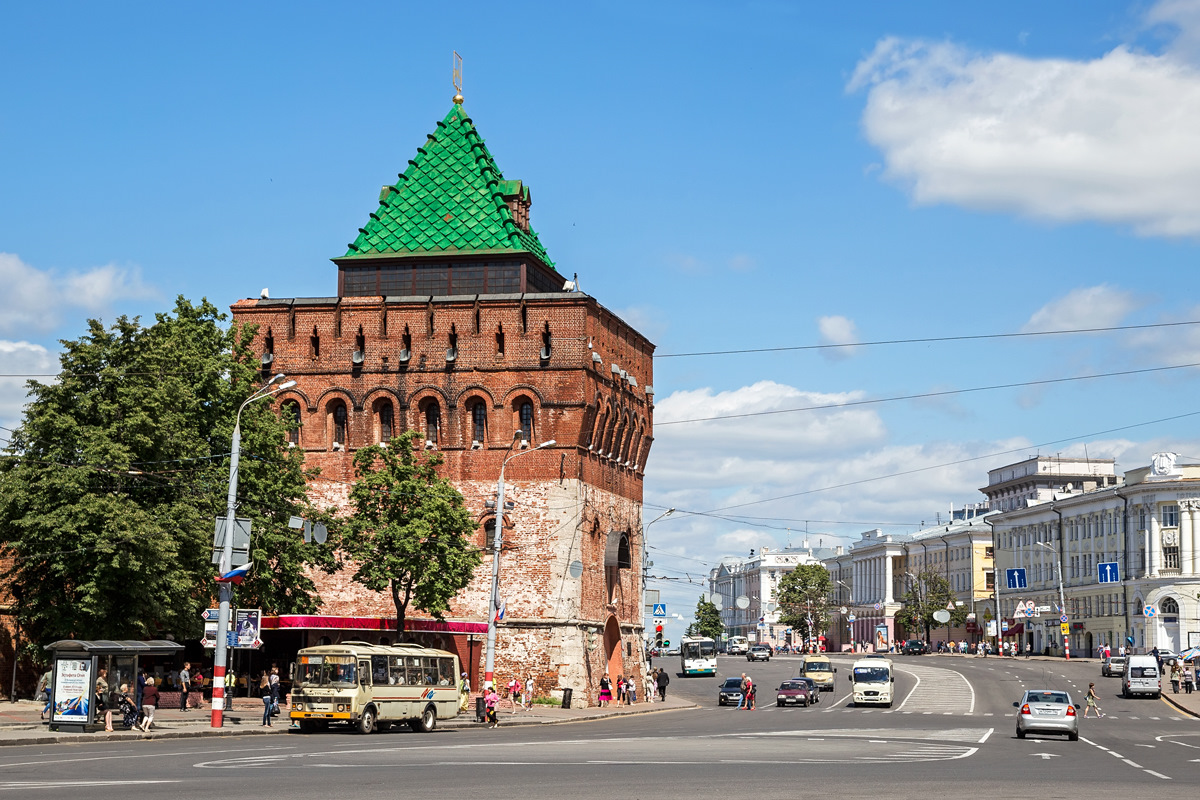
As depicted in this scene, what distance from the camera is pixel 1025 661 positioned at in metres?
110

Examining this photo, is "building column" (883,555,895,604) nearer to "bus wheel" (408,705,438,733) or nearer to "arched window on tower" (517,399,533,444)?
"arched window on tower" (517,399,533,444)

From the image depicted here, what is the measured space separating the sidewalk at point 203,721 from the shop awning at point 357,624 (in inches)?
134

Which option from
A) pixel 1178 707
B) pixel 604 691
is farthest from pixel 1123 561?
pixel 604 691

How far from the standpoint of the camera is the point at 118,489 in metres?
45.4

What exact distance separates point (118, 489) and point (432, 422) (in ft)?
66.5

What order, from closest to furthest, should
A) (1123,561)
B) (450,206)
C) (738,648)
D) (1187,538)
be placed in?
(450,206) → (1187,538) → (1123,561) → (738,648)

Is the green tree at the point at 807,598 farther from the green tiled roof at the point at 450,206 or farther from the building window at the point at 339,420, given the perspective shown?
the building window at the point at 339,420

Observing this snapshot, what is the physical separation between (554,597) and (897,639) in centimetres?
13113

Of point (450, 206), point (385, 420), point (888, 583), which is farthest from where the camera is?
point (888, 583)

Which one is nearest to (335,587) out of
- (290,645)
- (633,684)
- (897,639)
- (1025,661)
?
(290,645)

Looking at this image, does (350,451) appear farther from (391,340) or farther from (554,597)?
(554,597)

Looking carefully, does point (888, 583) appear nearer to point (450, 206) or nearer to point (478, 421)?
point (450, 206)

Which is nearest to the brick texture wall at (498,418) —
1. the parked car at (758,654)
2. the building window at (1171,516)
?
the parked car at (758,654)

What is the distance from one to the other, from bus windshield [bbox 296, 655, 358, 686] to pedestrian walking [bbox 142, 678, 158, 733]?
13.2 ft
